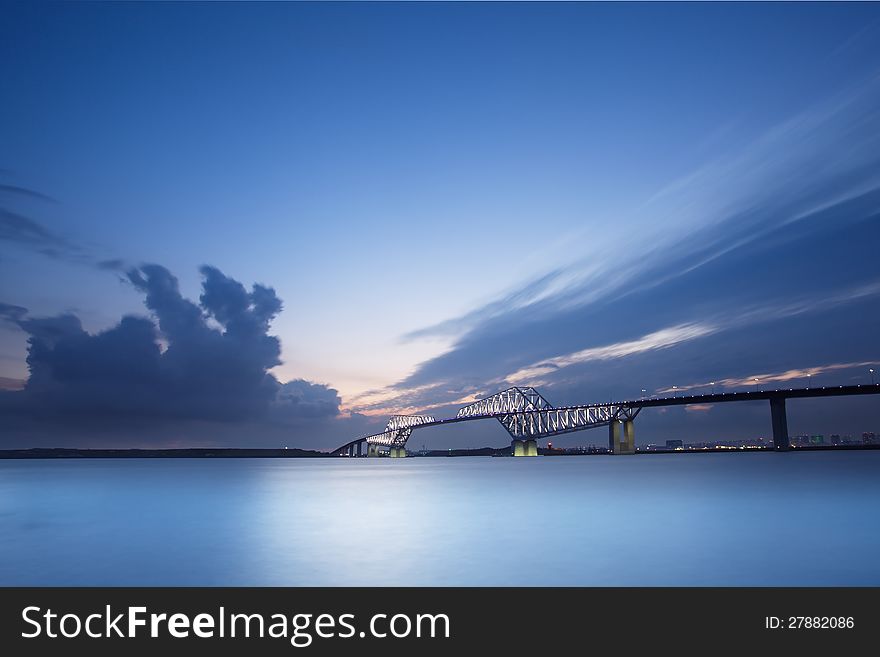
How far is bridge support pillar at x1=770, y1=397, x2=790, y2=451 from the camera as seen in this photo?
406ft

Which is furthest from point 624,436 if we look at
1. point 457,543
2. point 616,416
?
point 457,543

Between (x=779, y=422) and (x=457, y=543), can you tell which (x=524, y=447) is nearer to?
(x=779, y=422)

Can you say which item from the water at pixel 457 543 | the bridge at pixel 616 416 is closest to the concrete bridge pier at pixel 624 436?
the bridge at pixel 616 416

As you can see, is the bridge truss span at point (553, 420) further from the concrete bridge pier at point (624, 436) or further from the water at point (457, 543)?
the water at point (457, 543)

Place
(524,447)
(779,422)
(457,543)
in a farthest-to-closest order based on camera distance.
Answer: (524,447) → (779,422) → (457,543)

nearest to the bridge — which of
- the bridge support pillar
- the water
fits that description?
the bridge support pillar

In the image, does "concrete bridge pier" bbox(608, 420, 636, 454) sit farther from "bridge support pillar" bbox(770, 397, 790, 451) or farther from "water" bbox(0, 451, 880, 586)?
"water" bbox(0, 451, 880, 586)

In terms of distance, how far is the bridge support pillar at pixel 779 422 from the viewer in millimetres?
123869

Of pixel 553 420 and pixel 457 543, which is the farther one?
pixel 553 420

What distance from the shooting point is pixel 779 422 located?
425 ft

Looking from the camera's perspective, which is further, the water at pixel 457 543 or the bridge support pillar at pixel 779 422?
the bridge support pillar at pixel 779 422
